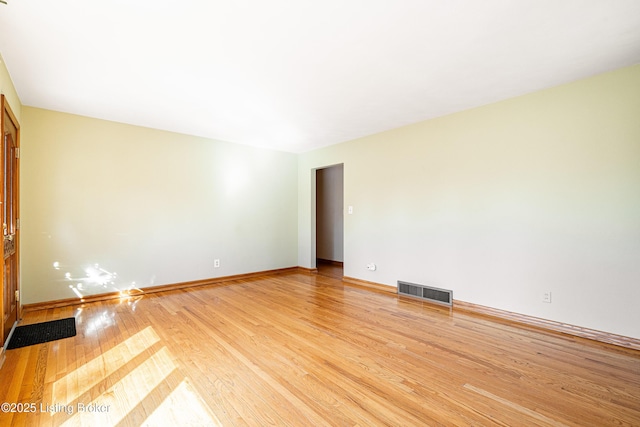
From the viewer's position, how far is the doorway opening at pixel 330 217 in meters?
7.12

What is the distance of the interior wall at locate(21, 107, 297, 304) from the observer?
3.65 m

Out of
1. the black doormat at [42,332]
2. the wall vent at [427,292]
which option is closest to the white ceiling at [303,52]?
the wall vent at [427,292]

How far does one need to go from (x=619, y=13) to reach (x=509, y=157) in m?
1.57

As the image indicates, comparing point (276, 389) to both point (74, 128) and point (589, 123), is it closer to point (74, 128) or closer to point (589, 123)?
point (589, 123)

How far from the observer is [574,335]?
286 centimetres

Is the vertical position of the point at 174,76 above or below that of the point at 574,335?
above

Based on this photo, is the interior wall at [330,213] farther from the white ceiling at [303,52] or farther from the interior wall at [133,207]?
the white ceiling at [303,52]

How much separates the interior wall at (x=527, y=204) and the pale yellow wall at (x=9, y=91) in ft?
14.0

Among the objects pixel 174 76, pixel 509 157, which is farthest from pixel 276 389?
pixel 509 157

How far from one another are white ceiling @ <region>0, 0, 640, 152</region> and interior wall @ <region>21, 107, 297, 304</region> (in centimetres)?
56

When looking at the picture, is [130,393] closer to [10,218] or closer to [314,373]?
[314,373]

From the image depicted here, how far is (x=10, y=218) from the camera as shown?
9.71ft

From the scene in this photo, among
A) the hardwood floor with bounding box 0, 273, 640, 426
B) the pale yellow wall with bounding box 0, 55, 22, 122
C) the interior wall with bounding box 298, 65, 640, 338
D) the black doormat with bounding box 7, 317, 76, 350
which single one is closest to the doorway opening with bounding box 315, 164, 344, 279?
the interior wall with bounding box 298, 65, 640, 338

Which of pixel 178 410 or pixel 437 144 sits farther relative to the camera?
pixel 437 144
